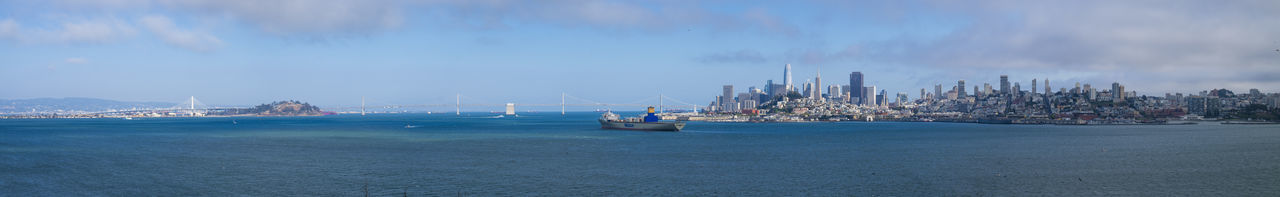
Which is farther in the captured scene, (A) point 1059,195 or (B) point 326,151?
(B) point 326,151

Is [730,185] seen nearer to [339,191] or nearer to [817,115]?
[339,191]

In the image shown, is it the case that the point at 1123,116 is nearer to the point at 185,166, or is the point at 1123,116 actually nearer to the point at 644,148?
the point at 644,148

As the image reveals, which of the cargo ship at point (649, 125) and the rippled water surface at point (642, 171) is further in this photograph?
the cargo ship at point (649, 125)

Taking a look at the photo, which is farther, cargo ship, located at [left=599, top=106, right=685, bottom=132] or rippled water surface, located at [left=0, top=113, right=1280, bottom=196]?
cargo ship, located at [left=599, top=106, right=685, bottom=132]

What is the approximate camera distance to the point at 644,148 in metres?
54.0

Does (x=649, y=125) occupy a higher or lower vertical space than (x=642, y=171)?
higher

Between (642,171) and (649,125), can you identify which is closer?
(642,171)

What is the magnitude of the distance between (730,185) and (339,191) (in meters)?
13.7

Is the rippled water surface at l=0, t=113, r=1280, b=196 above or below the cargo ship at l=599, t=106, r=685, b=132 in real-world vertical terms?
below

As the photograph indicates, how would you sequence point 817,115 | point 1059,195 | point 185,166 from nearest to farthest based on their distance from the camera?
point 1059,195, point 185,166, point 817,115

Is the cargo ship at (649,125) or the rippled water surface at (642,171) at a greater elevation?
the cargo ship at (649,125)

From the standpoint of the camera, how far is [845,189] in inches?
1171

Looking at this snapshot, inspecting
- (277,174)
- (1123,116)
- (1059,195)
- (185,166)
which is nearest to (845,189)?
(1059,195)

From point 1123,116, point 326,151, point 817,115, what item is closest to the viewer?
point 326,151
